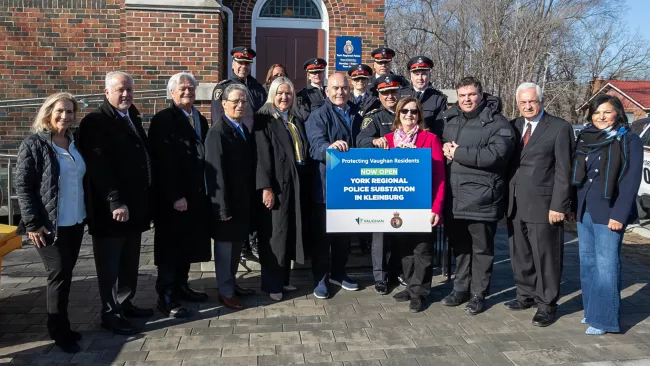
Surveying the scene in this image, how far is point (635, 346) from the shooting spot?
408 centimetres

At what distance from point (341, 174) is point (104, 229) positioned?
2.03 metres

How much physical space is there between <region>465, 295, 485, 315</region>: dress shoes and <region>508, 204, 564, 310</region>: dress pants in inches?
15.4

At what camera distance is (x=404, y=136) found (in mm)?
4840

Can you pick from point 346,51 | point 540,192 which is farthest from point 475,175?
point 346,51

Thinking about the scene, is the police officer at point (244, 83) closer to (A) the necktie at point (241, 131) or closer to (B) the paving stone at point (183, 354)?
(A) the necktie at point (241, 131)

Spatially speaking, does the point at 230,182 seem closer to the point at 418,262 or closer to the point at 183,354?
the point at 183,354

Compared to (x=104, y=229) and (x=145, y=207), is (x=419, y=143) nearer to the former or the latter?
(x=145, y=207)

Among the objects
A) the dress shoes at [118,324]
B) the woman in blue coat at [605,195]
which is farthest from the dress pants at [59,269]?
the woman in blue coat at [605,195]

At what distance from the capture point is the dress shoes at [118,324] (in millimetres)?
4195

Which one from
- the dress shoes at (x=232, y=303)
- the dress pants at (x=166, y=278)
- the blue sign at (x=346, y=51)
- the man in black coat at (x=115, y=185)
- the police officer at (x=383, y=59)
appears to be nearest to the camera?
the man in black coat at (x=115, y=185)

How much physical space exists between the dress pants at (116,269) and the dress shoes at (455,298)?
2.77 m

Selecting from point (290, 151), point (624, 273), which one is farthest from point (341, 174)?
point (624, 273)

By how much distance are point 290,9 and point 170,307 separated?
276 inches

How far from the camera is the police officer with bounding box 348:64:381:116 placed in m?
5.74
